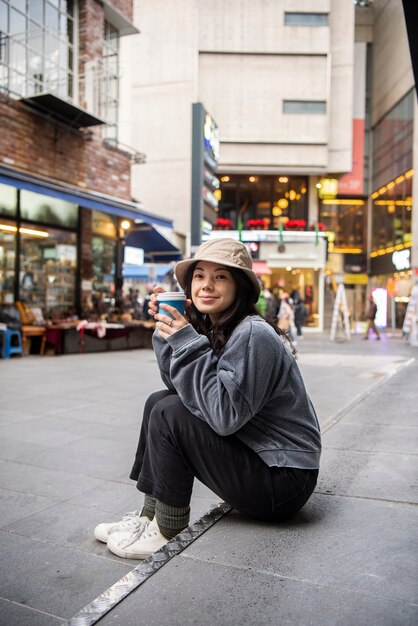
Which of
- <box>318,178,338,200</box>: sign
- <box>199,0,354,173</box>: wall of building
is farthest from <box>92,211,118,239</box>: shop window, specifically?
<box>318,178,338,200</box>: sign

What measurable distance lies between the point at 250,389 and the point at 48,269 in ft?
38.9

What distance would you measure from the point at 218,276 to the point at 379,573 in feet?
4.38

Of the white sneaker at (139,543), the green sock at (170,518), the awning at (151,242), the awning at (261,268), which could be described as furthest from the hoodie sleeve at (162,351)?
the awning at (261,268)

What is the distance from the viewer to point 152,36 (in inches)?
1065

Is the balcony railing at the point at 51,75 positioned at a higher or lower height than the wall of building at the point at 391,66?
lower

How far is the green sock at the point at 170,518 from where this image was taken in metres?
2.46

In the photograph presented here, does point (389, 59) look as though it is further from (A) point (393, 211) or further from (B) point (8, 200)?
(B) point (8, 200)

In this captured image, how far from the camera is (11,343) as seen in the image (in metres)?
11.5

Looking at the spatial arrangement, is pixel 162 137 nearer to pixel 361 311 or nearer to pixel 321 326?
pixel 321 326

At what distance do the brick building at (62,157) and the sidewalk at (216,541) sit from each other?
7203 mm

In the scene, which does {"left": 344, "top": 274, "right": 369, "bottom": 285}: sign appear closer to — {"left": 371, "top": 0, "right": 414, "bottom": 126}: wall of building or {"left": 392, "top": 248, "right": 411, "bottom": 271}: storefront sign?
{"left": 392, "top": 248, "right": 411, "bottom": 271}: storefront sign

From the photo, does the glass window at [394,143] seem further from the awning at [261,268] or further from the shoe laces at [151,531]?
the shoe laces at [151,531]

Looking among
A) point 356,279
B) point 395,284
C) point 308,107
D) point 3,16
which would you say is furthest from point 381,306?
point 3,16

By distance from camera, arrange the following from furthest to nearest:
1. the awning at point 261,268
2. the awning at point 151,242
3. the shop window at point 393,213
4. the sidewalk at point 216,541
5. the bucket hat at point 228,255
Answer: the shop window at point 393,213 < the awning at point 261,268 < the awning at point 151,242 < the bucket hat at point 228,255 < the sidewalk at point 216,541
